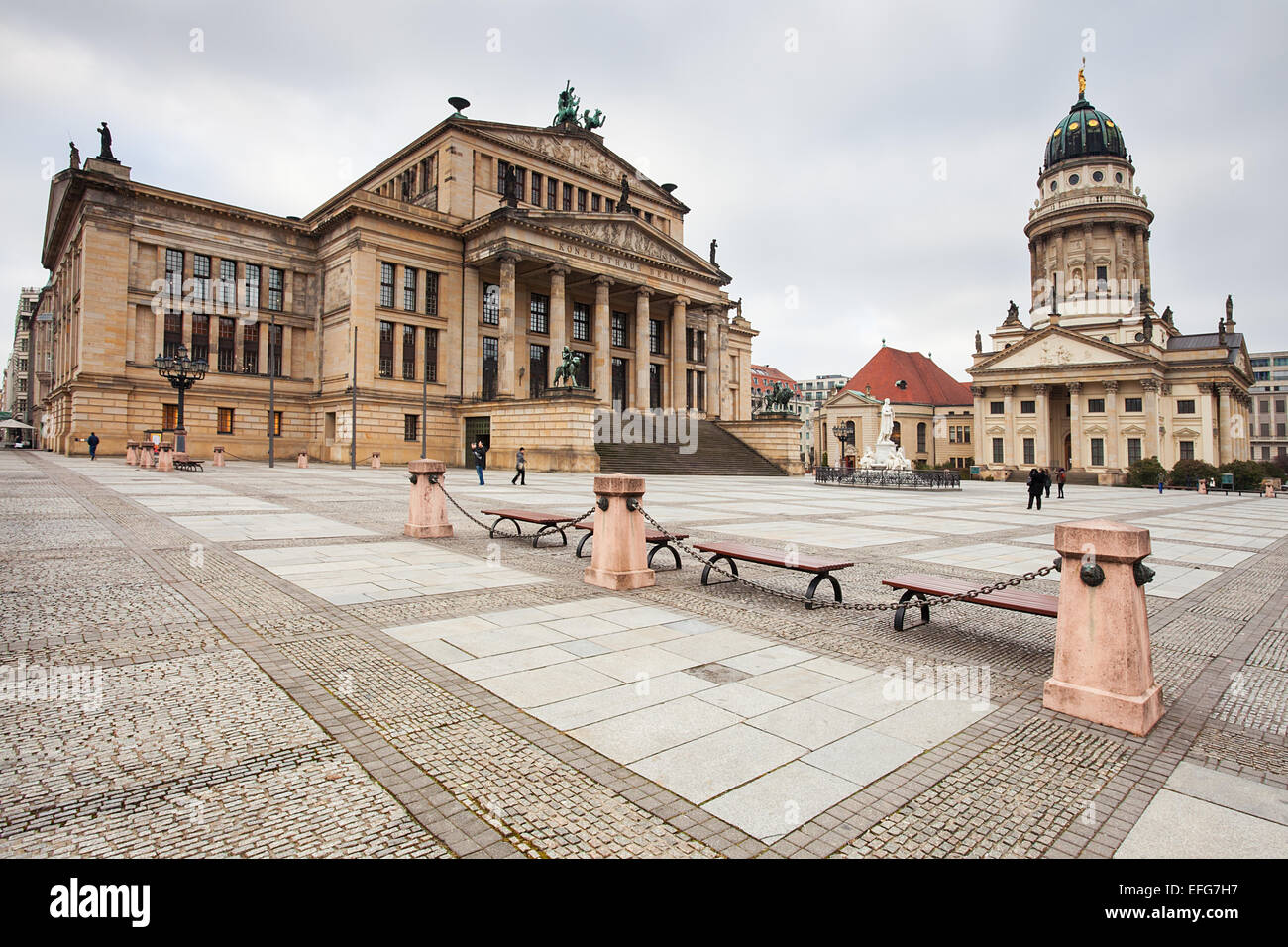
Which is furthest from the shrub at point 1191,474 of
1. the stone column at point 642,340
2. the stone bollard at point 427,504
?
the stone bollard at point 427,504

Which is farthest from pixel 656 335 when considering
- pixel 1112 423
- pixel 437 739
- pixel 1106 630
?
pixel 437 739

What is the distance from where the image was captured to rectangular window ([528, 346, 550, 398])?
53688 mm

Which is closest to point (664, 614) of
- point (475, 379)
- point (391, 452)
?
point (391, 452)

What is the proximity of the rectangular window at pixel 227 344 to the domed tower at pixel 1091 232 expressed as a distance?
81333 millimetres

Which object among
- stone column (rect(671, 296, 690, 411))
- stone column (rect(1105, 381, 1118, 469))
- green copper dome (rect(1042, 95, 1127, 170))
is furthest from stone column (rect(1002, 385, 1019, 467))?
stone column (rect(671, 296, 690, 411))

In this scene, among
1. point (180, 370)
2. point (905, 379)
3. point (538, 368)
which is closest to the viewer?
point (180, 370)

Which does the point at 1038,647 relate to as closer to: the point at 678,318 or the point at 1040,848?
the point at 1040,848

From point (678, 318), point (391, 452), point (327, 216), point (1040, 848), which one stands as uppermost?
point (327, 216)

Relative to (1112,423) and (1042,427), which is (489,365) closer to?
(1042,427)

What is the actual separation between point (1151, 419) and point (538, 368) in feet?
195

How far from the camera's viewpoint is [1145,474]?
61.3 meters

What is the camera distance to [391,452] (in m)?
45.8

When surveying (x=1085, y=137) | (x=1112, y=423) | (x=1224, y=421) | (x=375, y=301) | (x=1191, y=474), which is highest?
(x=1085, y=137)
